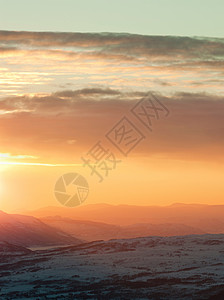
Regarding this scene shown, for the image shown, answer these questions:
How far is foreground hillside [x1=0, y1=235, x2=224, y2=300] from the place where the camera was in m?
80.4

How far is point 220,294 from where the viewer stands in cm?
7388

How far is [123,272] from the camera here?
100 meters

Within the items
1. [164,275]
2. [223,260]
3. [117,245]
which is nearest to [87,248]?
[117,245]

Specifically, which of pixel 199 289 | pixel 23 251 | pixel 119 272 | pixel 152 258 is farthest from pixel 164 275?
pixel 23 251

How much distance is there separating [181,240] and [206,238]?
8.98m

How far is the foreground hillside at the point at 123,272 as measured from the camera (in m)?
80.4

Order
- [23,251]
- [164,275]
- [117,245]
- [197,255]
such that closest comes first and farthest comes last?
[164,275] < [197,255] < [117,245] < [23,251]

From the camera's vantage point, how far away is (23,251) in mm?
167375

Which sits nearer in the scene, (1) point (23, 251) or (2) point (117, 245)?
(2) point (117, 245)

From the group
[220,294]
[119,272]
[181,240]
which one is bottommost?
[220,294]

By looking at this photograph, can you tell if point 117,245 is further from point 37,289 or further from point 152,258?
point 37,289

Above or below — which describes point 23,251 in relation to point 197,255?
above

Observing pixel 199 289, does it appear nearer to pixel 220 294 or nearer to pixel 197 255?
pixel 220 294

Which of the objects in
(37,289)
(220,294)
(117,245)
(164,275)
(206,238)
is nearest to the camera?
(220,294)
